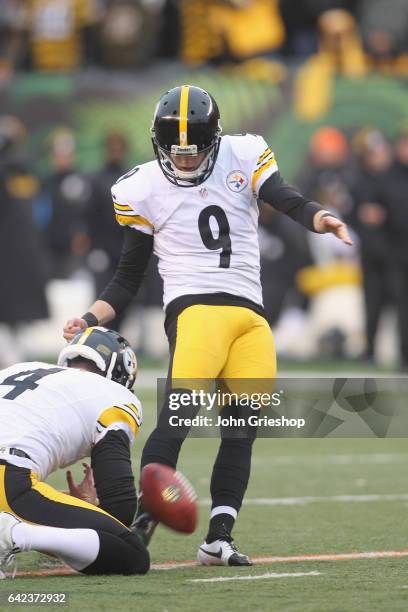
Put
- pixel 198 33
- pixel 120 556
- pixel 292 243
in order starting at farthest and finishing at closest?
1. pixel 198 33
2. pixel 292 243
3. pixel 120 556

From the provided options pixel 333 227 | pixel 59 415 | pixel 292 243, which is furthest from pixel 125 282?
pixel 292 243

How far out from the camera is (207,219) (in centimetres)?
526

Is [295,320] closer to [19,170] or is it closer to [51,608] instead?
[19,170]

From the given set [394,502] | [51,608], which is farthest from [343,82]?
[51,608]

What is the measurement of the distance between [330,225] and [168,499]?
109 cm

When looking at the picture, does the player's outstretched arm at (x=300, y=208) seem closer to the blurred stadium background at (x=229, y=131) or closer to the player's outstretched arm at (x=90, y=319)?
the player's outstretched arm at (x=90, y=319)

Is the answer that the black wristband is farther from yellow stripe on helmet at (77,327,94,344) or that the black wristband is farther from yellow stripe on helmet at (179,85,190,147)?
yellow stripe on helmet at (179,85,190,147)

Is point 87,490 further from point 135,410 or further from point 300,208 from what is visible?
point 300,208

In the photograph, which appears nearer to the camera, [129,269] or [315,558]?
[315,558]

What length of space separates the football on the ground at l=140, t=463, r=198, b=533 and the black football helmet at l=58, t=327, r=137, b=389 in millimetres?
552

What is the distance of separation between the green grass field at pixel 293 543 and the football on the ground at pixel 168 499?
200mm

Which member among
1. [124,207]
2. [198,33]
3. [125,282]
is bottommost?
[125,282]

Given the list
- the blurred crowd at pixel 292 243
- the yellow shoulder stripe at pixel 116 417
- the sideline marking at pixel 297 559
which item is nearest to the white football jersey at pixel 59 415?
the yellow shoulder stripe at pixel 116 417

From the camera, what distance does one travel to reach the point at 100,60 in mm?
16578
